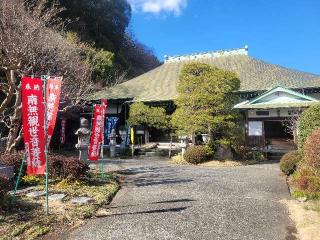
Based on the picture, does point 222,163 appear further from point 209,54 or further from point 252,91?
point 209,54

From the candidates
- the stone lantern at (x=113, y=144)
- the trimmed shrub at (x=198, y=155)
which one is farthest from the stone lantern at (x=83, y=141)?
the stone lantern at (x=113, y=144)

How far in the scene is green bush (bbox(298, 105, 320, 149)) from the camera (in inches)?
557

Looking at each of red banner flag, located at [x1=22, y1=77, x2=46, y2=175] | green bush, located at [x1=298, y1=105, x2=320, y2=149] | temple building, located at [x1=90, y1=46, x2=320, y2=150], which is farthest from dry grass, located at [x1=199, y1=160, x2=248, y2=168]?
red banner flag, located at [x1=22, y1=77, x2=46, y2=175]

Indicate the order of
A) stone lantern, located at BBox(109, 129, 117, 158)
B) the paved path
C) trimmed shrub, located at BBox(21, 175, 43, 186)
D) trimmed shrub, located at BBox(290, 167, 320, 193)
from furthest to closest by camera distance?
1. stone lantern, located at BBox(109, 129, 117, 158)
2. trimmed shrub, located at BBox(21, 175, 43, 186)
3. trimmed shrub, located at BBox(290, 167, 320, 193)
4. the paved path

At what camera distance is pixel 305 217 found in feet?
29.2

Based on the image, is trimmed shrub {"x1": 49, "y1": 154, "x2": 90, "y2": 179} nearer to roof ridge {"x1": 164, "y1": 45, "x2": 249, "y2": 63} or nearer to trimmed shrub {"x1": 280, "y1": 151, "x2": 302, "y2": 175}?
trimmed shrub {"x1": 280, "y1": 151, "x2": 302, "y2": 175}

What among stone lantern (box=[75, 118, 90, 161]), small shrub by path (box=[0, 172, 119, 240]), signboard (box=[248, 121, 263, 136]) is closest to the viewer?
small shrub by path (box=[0, 172, 119, 240])

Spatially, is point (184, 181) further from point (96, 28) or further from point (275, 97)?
point (96, 28)

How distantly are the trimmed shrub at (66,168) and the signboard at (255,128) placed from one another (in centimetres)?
1321

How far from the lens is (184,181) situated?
13508 millimetres

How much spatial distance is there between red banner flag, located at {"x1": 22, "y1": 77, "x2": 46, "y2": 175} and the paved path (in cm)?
219

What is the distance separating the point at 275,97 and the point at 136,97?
9923 mm

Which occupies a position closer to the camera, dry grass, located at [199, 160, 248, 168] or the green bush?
the green bush

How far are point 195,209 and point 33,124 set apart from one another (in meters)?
4.62
